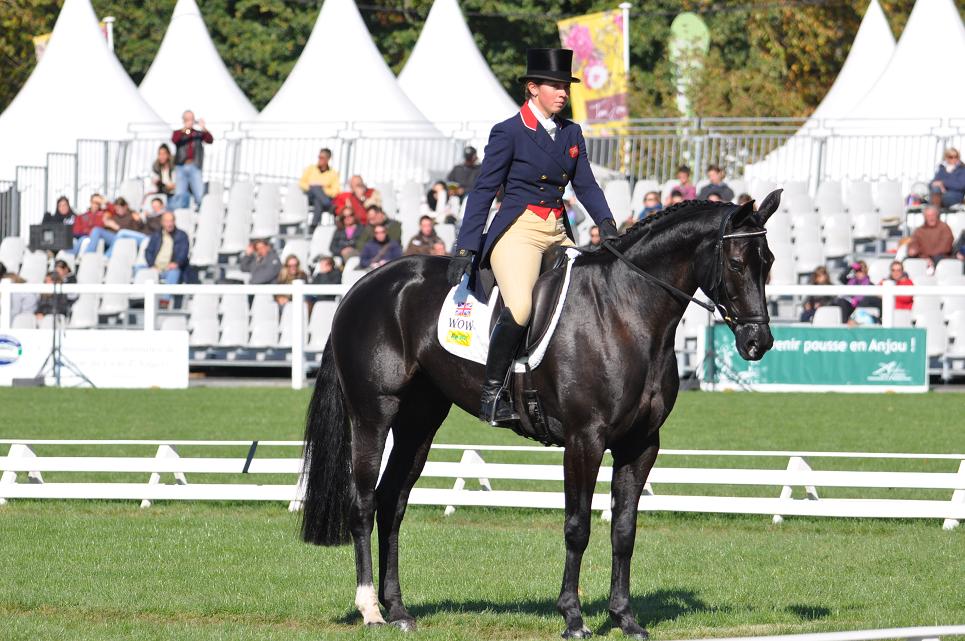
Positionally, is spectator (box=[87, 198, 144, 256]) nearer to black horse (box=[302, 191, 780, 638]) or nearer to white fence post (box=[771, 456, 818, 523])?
white fence post (box=[771, 456, 818, 523])

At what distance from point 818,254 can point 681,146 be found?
6.02 metres

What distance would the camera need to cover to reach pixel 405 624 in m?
8.46

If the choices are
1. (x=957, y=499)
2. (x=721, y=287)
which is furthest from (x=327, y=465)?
(x=957, y=499)

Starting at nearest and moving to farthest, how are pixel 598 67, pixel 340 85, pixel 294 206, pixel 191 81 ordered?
pixel 294 206 < pixel 340 85 < pixel 598 67 < pixel 191 81

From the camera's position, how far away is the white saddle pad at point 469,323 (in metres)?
8.31

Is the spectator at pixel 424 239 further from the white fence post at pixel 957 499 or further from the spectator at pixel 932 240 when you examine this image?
the white fence post at pixel 957 499

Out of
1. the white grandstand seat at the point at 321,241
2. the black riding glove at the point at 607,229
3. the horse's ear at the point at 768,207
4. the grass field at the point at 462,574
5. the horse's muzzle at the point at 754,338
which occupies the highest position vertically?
the horse's ear at the point at 768,207

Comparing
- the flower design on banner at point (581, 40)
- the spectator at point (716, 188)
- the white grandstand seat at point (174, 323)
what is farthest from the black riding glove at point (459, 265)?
the flower design on banner at point (581, 40)

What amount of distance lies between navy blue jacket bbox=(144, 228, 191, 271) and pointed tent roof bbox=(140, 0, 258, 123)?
39.8ft

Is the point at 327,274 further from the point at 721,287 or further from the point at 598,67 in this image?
the point at 721,287

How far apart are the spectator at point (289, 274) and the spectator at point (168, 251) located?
84.1 inches

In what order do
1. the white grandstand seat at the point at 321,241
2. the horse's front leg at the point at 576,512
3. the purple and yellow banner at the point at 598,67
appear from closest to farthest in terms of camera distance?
the horse's front leg at the point at 576,512
the white grandstand seat at the point at 321,241
the purple and yellow banner at the point at 598,67

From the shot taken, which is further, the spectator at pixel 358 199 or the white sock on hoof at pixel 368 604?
the spectator at pixel 358 199

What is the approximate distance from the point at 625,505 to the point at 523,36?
5114cm
